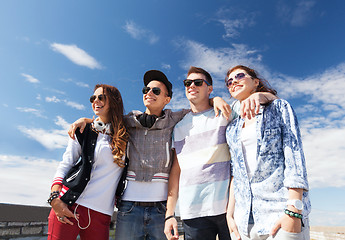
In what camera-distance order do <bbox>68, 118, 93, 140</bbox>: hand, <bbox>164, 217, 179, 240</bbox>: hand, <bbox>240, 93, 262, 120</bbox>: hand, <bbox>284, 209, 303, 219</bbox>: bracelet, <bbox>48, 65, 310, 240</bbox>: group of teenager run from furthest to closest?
<bbox>68, 118, 93, 140</bbox>: hand < <bbox>164, 217, 179, 240</bbox>: hand < <bbox>240, 93, 262, 120</bbox>: hand < <bbox>48, 65, 310, 240</bbox>: group of teenager < <bbox>284, 209, 303, 219</bbox>: bracelet

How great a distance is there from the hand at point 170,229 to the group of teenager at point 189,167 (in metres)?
0.01

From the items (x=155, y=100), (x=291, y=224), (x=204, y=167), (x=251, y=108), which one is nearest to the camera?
(x=291, y=224)

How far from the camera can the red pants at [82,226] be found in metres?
2.80

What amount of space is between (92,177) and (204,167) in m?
1.49

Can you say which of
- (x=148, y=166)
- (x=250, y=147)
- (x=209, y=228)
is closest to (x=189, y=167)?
(x=148, y=166)

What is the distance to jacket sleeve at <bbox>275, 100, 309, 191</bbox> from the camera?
191 centimetres

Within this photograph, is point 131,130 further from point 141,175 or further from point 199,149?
point 199,149

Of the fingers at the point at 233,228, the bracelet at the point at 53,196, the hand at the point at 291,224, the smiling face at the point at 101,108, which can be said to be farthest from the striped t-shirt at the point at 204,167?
the bracelet at the point at 53,196

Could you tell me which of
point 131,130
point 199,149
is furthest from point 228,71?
point 131,130

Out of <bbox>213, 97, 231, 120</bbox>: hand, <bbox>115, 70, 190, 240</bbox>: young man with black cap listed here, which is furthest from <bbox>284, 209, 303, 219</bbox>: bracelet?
<bbox>115, 70, 190, 240</bbox>: young man with black cap

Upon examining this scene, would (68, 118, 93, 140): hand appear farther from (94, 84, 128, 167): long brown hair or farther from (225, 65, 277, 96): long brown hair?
(225, 65, 277, 96): long brown hair

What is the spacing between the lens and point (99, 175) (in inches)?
123

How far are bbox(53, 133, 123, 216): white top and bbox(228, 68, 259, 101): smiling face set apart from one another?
1.83 metres

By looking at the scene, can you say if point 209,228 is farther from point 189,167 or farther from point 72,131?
point 72,131
